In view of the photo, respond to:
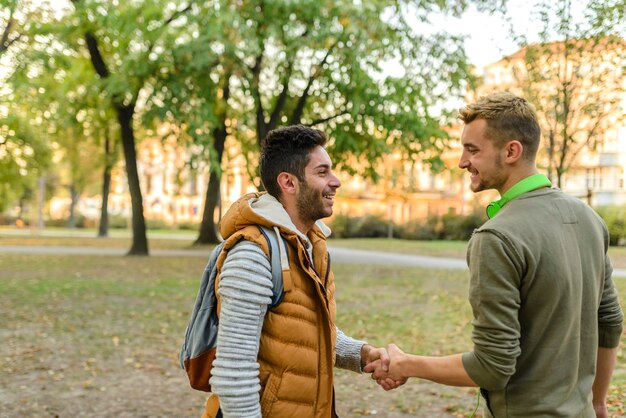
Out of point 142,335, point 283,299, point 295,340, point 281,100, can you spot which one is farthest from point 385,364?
point 281,100

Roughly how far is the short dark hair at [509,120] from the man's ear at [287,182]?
0.76 metres

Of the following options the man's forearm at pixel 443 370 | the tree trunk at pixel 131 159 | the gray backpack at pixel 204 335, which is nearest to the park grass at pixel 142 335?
the gray backpack at pixel 204 335

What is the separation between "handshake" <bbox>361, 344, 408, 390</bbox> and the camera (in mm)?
2651

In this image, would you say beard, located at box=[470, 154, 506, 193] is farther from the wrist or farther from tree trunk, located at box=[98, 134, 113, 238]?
tree trunk, located at box=[98, 134, 113, 238]

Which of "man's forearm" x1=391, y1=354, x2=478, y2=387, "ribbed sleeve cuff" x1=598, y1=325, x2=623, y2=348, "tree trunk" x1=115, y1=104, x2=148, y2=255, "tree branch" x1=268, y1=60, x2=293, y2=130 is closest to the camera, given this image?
"man's forearm" x1=391, y1=354, x2=478, y2=387

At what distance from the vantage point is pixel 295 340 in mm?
2471

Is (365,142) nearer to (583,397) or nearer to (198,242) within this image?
(198,242)

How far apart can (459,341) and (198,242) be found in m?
22.4

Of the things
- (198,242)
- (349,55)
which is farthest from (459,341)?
(198,242)

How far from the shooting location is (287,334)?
246 cm

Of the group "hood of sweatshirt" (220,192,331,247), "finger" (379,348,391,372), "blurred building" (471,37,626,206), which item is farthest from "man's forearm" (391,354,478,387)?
"blurred building" (471,37,626,206)

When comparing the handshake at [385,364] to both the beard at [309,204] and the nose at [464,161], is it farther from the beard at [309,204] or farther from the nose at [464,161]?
the nose at [464,161]

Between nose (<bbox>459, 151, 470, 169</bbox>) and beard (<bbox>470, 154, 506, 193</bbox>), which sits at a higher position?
nose (<bbox>459, 151, 470, 169</bbox>)

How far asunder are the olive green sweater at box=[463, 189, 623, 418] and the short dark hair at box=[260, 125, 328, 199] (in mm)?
Result: 798
